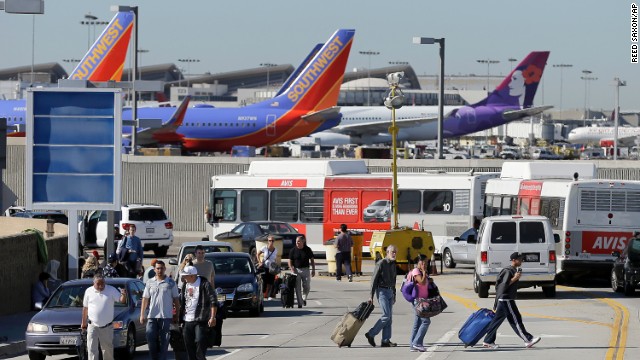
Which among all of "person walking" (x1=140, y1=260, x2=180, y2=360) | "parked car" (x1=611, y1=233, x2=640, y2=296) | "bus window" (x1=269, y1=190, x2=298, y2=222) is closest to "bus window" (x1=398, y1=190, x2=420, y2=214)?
"bus window" (x1=269, y1=190, x2=298, y2=222)

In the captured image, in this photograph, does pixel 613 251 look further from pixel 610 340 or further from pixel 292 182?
pixel 292 182

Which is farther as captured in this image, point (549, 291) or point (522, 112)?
point (522, 112)

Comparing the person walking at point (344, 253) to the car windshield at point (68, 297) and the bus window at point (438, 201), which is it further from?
the car windshield at point (68, 297)

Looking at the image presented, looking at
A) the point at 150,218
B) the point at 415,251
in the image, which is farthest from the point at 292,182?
the point at 415,251

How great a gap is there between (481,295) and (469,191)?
41.1 ft

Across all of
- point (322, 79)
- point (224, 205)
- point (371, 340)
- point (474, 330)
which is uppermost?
point (322, 79)

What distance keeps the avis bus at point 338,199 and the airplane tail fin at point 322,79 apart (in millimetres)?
26986

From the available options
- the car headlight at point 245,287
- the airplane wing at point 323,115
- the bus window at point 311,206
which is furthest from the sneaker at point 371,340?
the airplane wing at point 323,115

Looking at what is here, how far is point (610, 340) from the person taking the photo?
20.3 meters

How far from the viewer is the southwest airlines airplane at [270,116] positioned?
72062 mm

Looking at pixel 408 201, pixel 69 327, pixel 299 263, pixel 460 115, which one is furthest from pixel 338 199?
pixel 460 115

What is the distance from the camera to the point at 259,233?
1535 inches

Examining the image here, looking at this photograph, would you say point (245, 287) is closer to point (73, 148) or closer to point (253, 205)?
point (73, 148)

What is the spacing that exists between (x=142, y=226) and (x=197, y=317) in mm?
25464
